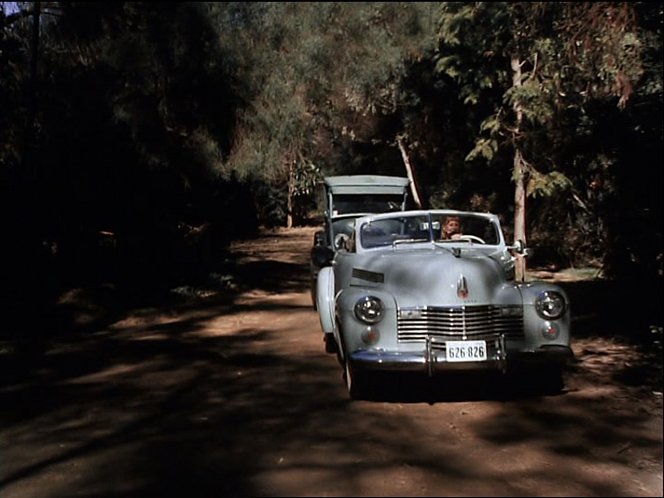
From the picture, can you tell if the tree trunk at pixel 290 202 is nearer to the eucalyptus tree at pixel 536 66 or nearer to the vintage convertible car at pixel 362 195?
the eucalyptus tree at pixel 536 66

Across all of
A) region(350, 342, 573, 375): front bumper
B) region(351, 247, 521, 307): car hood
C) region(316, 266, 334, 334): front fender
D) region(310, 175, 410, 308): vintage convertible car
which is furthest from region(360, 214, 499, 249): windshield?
region(310, 175, 410, 308): vintage convertible car

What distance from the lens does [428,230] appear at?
7.83 meters

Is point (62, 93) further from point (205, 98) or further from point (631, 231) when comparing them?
point (631, 231)

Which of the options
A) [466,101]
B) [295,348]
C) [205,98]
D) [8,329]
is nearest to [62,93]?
[205,98]

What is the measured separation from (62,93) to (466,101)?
321 inches

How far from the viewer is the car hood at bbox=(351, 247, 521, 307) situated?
20.4 feet

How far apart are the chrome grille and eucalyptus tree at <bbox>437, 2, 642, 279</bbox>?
8.80 ft

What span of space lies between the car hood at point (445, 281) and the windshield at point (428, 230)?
0.99 m

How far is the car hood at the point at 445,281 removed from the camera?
20.4 ft

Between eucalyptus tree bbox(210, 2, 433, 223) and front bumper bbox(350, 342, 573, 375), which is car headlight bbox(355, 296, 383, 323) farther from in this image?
eucalyptus tree bbox(210, 2, 433, 223)

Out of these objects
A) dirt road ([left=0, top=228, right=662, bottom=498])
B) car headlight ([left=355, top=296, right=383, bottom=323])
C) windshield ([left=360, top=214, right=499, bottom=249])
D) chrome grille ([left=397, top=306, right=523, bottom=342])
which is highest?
windshield ([left=360, top=214, right=499, bottom=249])

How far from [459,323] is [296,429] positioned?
163 cm

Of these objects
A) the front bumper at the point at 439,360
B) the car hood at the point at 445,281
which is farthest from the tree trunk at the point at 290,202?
the front bumper at the point at 439,360

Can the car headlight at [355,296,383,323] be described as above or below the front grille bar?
above
